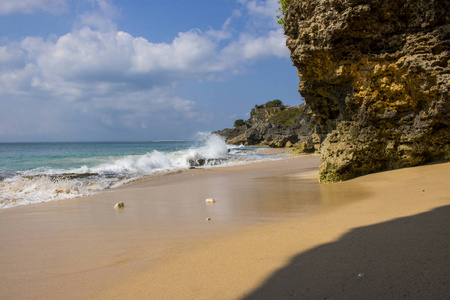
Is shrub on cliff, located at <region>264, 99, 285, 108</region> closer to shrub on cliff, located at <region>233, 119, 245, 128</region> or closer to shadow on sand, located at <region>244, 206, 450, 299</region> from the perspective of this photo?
shrub on cliff, located at <region>233, 119, 245, 128</region>

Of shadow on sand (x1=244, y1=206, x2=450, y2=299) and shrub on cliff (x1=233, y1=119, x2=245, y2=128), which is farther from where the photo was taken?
shrub on cliff (x1=233, y1=119, x2=245, y2=128)

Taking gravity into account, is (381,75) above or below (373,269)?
above

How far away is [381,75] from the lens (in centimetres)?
651

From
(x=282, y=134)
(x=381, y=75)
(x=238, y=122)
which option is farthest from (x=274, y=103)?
(x=381, y=75)

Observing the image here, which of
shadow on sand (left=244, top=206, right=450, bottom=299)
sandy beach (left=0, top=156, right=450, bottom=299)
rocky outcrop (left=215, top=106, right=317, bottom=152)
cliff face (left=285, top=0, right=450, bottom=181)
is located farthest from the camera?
rocky outcrop (left=215, top=106, right=317, bottom=152)

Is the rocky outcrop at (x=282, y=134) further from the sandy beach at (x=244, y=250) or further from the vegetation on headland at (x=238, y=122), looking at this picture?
the vegetation on headland at (x=238, y=122)

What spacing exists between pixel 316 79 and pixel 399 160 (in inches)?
112

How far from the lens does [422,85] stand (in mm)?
6156

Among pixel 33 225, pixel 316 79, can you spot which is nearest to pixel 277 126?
pixel 316 79

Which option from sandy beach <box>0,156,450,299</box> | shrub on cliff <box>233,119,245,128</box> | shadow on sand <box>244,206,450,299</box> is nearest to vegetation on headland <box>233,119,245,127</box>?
shrub on cliff <box>233,119,245,128</box>

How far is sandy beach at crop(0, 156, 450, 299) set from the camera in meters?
2.07

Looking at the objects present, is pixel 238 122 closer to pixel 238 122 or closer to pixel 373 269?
pixel 238 122

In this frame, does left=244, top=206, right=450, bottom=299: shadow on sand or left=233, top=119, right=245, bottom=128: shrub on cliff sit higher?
left=233, top=119, right=245, bottom=128: shrub on cliff

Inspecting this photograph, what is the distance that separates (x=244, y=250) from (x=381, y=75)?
5595 millimetres
